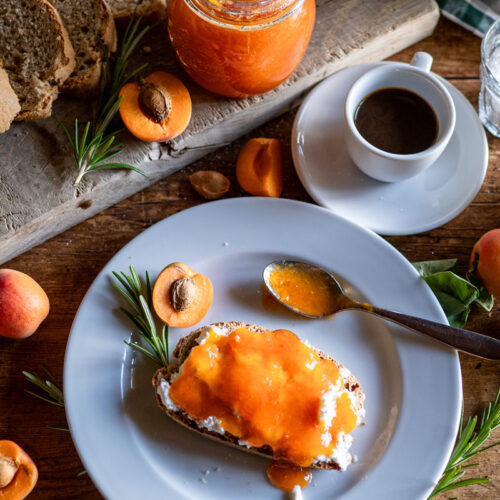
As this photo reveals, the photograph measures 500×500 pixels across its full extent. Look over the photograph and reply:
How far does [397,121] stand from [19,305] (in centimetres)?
124

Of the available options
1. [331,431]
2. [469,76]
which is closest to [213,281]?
[331,431]

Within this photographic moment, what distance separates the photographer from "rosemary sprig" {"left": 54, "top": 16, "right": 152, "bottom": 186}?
1.87 m

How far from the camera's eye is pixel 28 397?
188 cm

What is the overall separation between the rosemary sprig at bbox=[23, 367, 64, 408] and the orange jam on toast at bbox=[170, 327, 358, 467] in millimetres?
379

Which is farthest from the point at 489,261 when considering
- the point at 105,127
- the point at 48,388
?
the point at 48,388

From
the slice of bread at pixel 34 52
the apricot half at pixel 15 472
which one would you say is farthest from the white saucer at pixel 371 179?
the apricot half at pixel 15 472

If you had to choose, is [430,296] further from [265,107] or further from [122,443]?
[122,443]

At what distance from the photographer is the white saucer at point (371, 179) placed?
1.93 metres

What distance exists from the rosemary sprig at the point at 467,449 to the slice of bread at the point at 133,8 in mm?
1553

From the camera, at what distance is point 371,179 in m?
1.97

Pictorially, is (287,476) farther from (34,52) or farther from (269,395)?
(34,52)

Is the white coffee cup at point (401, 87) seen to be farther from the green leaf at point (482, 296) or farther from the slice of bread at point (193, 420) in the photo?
the slice of bread at point (193, 420)

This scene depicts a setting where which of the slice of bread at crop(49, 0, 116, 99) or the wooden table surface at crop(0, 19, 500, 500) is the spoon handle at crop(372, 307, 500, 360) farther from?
the slice of bread at crop(49, 0, 116, 99)

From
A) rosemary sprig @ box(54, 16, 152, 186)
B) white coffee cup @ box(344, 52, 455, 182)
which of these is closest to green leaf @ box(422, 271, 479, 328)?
white coffee cup @ box(344, 52, 455, 182)
